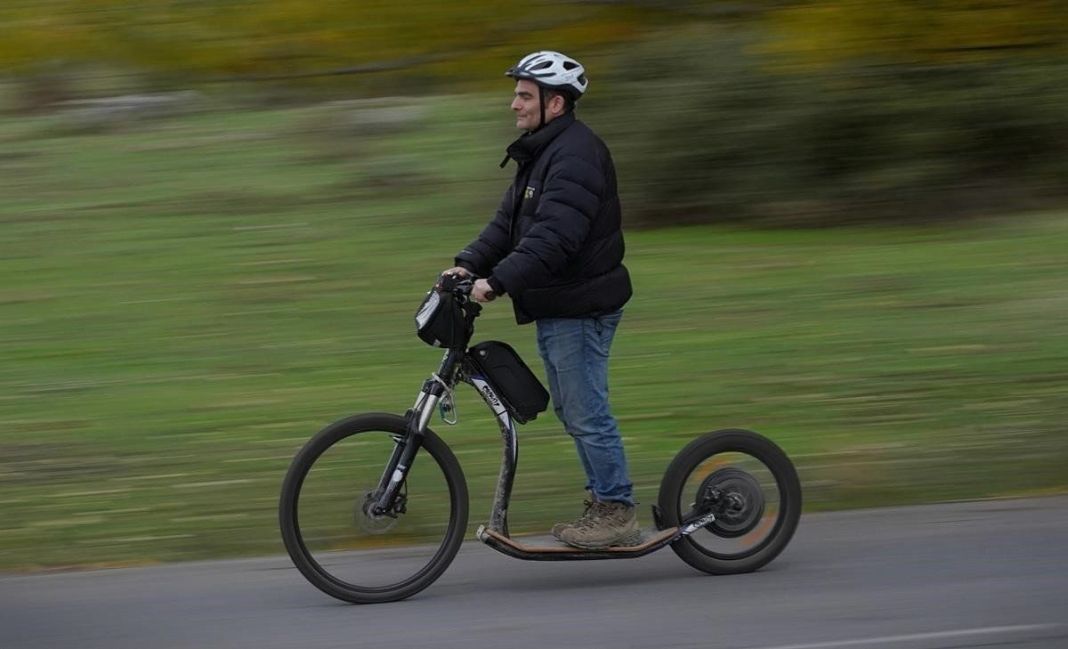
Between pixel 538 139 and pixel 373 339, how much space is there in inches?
166

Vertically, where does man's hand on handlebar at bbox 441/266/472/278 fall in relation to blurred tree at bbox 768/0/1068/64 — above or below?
below

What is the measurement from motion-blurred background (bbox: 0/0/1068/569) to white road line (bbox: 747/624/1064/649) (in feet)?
5.98

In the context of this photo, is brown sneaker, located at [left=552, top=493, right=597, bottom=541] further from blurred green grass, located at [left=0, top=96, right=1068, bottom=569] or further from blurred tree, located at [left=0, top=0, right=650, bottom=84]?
blurred tree, located at [left=0, top=0, right=650, bottom=84]

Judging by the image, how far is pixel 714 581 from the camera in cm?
606

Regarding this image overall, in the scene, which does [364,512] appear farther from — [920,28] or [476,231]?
[476,231]

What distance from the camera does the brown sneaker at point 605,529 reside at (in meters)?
5.93

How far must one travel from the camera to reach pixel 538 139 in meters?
5.70

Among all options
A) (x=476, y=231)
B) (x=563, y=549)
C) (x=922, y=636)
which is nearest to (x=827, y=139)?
(x=476, y=231)

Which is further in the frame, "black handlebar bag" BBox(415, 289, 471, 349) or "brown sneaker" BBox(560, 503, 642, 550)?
"brown sneaker" BBox(560, 503, 642, 550)

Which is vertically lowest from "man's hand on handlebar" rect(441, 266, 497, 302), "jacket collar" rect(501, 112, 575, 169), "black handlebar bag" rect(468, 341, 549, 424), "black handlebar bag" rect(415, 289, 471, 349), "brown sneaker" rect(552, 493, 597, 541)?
"brown sneaker" rect(552, 493, 597, 541)

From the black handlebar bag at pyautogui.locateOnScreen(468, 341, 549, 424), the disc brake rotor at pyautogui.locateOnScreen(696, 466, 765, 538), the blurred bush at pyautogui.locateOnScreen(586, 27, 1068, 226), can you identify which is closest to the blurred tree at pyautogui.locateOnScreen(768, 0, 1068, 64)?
the disc brake rotor at pyautogui.locateOnScreen(696, 466, 765, 538)

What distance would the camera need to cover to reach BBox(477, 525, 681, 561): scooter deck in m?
5.87

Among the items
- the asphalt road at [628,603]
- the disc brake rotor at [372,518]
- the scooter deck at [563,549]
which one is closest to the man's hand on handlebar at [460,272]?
the disc brake rotor at [372,518]

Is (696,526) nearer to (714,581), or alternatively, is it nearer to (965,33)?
(714,581)
